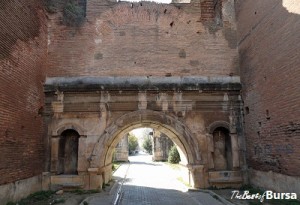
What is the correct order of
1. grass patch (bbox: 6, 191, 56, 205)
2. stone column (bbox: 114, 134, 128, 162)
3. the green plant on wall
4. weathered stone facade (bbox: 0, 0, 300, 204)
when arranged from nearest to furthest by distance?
grass patch (bbox: 6, 191, 56, 205), weathered stone facade (bbox: 0, 0, 300, 204), the green plant on wall, stone column (bbox: 114, 134, 128, 162)

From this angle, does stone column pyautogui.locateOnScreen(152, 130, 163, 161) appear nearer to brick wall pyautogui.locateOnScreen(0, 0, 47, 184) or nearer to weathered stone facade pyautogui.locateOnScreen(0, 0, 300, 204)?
weathered stone facade pyautogui.locateOnScreen(0, 0, 300, 204)

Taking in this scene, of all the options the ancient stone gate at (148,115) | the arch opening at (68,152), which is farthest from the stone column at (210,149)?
the arch opening at (68,152)

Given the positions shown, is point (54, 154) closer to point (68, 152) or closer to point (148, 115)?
point (68, 152)

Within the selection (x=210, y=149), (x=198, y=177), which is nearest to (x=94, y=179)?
(x=198, y=177)

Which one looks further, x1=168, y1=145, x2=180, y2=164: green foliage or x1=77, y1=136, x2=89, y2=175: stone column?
x1=168, y1=145, x2=180, y2=164: green foliage

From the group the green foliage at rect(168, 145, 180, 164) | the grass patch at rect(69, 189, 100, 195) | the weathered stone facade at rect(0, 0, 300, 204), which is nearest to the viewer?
the weathered stone facade at rect(0, 0, 300, 204)

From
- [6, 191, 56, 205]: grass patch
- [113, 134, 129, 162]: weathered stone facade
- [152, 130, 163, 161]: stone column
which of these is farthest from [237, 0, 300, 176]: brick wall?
[113, 134, 129, 162]: weathered stone facade

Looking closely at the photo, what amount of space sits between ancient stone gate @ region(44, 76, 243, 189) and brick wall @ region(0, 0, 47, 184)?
27.9 inches

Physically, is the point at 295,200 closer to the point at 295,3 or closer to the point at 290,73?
the point at 290,73

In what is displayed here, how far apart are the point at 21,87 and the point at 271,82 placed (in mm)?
7040

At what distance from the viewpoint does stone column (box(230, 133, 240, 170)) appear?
9375mm

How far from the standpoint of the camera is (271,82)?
7828 mm

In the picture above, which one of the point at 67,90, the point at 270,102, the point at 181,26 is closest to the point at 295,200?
the point at 270,102

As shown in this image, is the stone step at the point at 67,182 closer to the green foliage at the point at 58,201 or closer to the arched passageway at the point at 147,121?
the arched passageway at the point at 147,121
